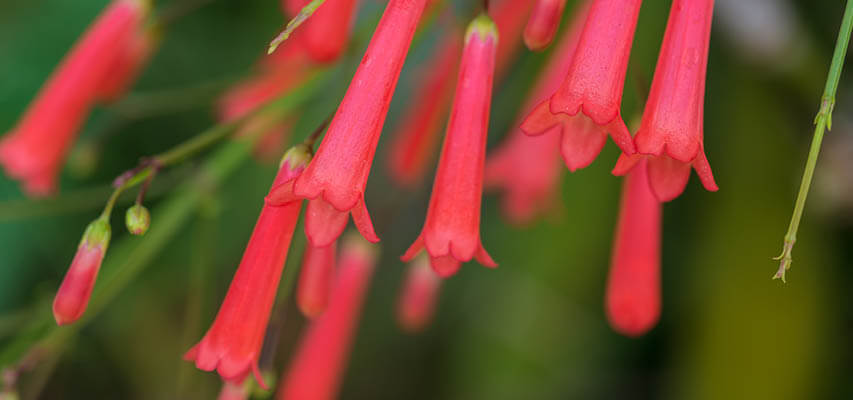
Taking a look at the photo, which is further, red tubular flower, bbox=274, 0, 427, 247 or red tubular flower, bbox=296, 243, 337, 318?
red tubular flower, bbox=296, 243, 337, 318

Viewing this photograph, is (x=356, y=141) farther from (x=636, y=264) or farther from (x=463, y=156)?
(x=636, y=264)

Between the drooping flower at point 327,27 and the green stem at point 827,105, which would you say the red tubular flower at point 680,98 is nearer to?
the green stem at point 827,105

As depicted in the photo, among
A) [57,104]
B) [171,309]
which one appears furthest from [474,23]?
[171,309]

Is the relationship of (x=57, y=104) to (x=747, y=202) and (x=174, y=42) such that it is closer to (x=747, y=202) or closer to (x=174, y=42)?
(x=174, y=42)

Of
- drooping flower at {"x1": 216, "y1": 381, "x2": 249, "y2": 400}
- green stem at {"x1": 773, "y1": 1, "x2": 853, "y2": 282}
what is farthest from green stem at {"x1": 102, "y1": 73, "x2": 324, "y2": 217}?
green stem at {"x1": 773, "y1": 1, "x2": 853, "y2": 282}

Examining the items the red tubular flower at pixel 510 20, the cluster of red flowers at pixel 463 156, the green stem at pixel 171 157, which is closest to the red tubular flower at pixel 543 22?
the cluster of red flowers at pixel 463 156

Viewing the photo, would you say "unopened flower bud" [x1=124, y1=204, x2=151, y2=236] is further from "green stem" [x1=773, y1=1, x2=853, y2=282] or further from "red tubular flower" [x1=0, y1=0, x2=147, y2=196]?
"green stem" [x1=773, y1=1, x2=853, y2=282]
